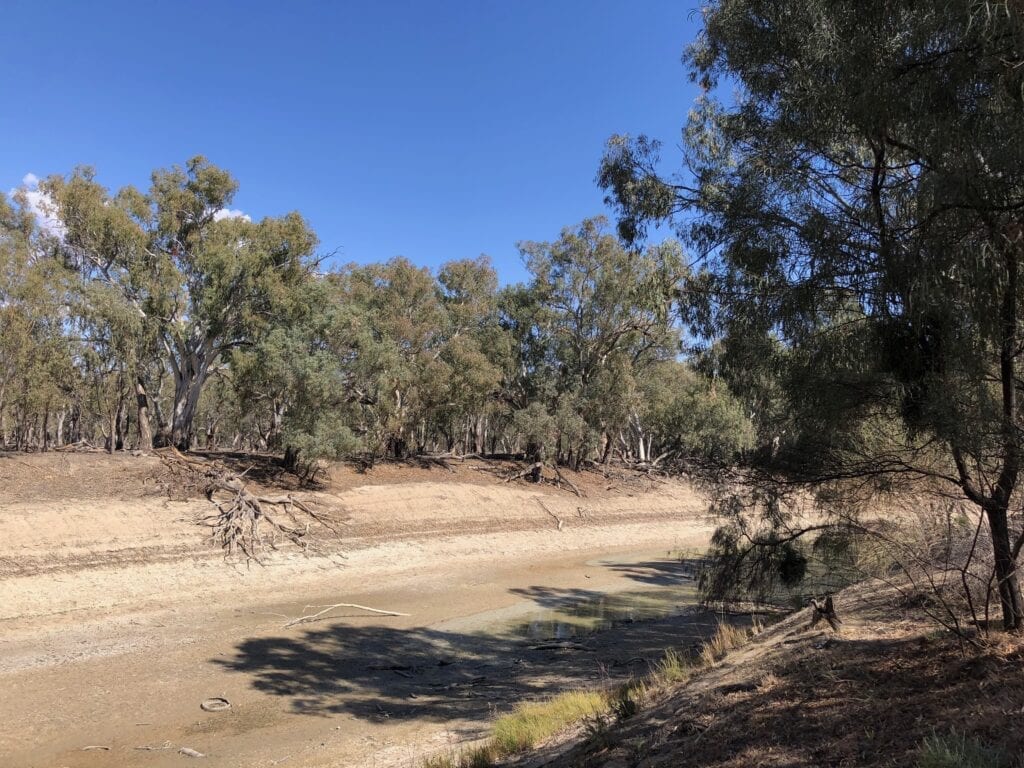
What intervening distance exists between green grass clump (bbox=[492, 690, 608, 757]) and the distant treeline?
25.3ft

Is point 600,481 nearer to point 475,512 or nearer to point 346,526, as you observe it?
point 475,512

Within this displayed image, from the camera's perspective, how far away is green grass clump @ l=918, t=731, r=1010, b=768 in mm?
3355

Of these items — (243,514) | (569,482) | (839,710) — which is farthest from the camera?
(569,482)

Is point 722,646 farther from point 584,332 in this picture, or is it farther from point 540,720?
point 584,332

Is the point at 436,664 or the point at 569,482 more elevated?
the point at 569,482

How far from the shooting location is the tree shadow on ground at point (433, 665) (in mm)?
10227

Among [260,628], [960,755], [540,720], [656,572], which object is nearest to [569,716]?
[540,720]

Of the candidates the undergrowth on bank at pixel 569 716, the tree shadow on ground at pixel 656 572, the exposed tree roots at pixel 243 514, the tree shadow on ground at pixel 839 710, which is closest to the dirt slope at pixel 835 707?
the tree shadow on ground at pixel 839 710

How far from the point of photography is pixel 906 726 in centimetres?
450

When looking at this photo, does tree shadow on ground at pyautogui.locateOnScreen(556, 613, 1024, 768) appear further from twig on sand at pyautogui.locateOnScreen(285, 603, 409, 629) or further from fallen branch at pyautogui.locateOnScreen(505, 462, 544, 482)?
fallen branch at pyautogui.locateOnScreen(505, 462, 544, 482)

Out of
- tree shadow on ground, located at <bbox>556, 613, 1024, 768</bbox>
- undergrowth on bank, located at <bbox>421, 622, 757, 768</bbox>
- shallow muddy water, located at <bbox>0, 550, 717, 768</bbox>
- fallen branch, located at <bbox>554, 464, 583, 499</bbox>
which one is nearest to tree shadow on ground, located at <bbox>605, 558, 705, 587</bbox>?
shallow muddy water, located at <bbox>0, 550, 717, 768</bbox>

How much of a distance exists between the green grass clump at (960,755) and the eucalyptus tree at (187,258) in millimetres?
23095

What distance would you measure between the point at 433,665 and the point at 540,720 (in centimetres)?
529

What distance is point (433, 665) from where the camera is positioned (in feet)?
40.3
